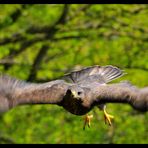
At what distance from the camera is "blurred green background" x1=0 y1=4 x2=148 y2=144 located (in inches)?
561

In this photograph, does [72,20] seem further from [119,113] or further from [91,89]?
[91,89]

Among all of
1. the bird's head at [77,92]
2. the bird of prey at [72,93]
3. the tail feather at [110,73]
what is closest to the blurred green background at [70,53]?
the tail feather at [110,73]

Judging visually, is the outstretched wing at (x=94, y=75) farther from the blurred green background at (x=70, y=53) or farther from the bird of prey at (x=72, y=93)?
the blurred green background at (x=70, y=53)

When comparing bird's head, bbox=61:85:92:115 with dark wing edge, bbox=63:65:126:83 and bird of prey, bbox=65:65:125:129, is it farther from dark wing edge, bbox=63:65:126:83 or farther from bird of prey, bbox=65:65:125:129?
dark wing edge, bbox=63:65:126:83

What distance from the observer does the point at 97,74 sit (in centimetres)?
672

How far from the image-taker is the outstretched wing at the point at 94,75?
6.53m

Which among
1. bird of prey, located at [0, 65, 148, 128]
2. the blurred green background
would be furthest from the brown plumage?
the blurred green background

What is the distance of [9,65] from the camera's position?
1442cm

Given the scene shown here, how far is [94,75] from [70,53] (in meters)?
8.90

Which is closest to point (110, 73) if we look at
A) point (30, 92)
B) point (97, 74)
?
point (97, 74)

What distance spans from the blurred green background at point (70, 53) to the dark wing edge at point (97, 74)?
7126 millimetres

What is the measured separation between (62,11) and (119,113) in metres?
2.85

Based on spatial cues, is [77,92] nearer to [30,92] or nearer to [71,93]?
[71,93]
